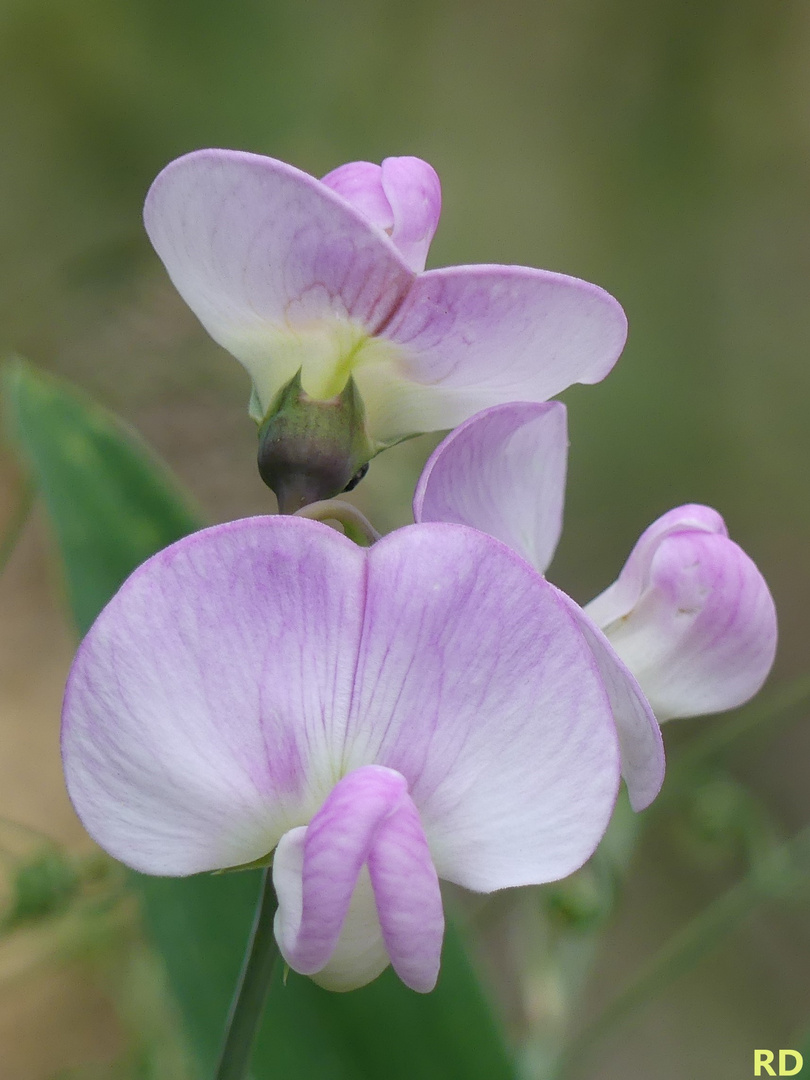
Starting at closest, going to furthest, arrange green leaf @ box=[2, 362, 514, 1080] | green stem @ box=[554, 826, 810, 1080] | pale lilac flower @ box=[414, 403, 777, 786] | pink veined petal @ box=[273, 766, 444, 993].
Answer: pink veined petal @ box=[273, 766, 444, 993] < pale lilac flower @ box=[414, 403, 777, 786] < green leaf @ box=[2, 362, 514, 1080] < green stem @ box=[554, 826, 810, 1080]

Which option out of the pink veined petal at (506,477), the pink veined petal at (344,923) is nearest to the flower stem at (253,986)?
the pink veined petal at (344,923)

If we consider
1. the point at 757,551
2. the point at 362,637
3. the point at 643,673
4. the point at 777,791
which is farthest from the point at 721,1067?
the point at 362,637

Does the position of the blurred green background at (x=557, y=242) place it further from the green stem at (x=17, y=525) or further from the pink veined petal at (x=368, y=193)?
the pink veined petal at (x=368, y=193)

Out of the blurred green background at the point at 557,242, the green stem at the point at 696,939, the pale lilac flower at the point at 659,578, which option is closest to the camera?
the pale lilac flower at the point at 659,578

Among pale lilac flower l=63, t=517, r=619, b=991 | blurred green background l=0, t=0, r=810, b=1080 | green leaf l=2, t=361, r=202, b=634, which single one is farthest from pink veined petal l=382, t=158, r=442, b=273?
blurred green background l=0, t=0, r=810, b=1080

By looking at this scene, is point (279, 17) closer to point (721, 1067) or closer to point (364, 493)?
point (364, 493)

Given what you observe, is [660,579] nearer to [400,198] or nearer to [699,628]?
[699,628]

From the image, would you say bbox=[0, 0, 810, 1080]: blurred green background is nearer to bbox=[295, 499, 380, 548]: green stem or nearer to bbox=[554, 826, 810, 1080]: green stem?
bbox=[554, 826, 810, 1080]: green stem
